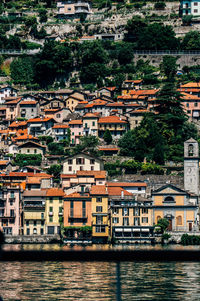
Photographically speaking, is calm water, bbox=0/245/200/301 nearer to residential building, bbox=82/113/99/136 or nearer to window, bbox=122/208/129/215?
window, bbox=122/208/129/215

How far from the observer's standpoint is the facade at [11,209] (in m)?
64.3

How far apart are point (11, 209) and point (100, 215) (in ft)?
24.1

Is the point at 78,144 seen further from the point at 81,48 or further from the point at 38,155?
the point at 81,48

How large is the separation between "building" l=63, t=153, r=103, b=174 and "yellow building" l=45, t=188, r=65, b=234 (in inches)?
282

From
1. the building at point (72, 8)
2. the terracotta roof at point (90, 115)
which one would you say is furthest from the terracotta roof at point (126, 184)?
the building at point (72, 8)

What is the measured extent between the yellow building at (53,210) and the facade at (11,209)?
7.32 feet

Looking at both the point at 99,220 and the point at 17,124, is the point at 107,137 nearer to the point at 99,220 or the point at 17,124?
the point at 17,124

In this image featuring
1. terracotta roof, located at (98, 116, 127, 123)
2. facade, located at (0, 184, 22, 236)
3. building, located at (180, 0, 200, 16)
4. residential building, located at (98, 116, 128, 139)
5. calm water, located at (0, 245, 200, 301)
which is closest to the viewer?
calm water, located at (0, 245, 200, 301)

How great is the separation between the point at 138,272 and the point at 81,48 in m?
55.3

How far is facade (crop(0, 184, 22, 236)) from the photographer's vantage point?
6431cm

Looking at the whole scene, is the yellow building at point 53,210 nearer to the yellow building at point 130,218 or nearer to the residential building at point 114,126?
the yellow building at point 130,218

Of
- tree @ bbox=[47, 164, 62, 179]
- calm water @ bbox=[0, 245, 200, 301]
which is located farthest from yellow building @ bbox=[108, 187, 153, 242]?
calm water @ bbox=[0, 245, 200, 301]

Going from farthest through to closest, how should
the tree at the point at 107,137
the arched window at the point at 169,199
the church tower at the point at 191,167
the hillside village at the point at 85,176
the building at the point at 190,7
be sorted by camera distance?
the building at the point at 190,7, the tree at the point at 107,137, the church tower at the point at 191,167, the arched window at the point at 169,199, the hillside village at the point at 85,176

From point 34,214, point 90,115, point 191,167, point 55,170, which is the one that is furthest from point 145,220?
point 90,115
